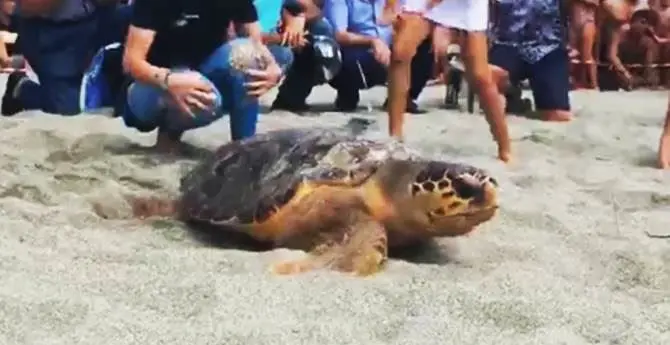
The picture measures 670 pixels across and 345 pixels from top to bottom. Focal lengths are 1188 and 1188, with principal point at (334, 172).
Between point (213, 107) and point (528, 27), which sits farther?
point (528, 27)

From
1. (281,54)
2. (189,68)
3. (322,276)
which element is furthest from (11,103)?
(322,276)

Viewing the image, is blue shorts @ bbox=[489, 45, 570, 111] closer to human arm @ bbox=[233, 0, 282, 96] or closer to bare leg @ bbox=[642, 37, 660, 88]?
human arm @ bbox=[233, 0, 282, 96]

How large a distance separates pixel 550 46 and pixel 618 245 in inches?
91.4

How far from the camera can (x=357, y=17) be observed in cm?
432

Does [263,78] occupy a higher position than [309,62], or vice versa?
[263,78]

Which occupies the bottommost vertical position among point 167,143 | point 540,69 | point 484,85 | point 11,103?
point 540,69

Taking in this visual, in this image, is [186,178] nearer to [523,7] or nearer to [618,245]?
[618,245]

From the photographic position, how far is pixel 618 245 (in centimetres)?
195

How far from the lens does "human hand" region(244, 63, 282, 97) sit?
2645 mm

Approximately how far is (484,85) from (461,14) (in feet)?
0.61

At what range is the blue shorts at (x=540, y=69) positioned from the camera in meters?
4.16

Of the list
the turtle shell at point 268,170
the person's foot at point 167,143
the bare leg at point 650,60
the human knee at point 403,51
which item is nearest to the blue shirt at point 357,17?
the human knee at point 403,51

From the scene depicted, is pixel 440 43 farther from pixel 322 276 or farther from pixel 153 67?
pixel 322 276

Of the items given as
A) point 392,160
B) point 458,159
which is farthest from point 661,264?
point 458,159
